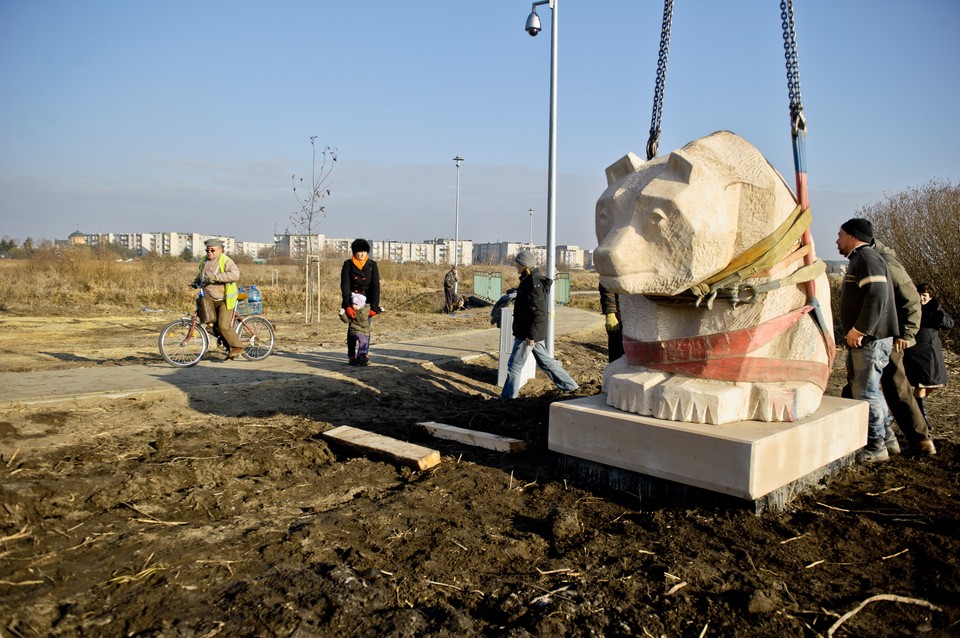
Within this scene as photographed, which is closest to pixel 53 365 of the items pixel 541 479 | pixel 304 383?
pixel 304 383

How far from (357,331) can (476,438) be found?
4052 mm

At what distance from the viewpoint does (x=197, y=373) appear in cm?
802

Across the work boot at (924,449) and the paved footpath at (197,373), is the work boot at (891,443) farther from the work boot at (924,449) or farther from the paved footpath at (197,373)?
the paved footpath at (197,373)

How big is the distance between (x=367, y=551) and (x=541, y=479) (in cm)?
154

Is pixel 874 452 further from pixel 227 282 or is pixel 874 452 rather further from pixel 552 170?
pixel 227 282

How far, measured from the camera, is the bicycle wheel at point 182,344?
28.8 ft

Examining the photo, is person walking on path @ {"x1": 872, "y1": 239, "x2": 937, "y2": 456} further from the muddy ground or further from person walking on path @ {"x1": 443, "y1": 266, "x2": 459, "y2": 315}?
person walking on path @ {"x1": 443, "y1": 266, "x2": 459, "y2": 315}

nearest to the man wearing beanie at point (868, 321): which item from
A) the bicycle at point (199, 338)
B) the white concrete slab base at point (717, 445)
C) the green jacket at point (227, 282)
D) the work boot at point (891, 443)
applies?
the work boot at point (891, 443)

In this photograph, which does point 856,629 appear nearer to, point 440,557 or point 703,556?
point 703,556

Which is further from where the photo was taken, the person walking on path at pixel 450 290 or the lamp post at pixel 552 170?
the person walking on path at pixel 450 290

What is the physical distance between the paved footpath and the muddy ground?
88 cm

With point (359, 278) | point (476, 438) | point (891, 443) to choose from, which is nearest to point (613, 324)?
point (476, 438)

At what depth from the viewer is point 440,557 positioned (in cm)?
315

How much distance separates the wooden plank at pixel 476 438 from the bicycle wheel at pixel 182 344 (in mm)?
4853
